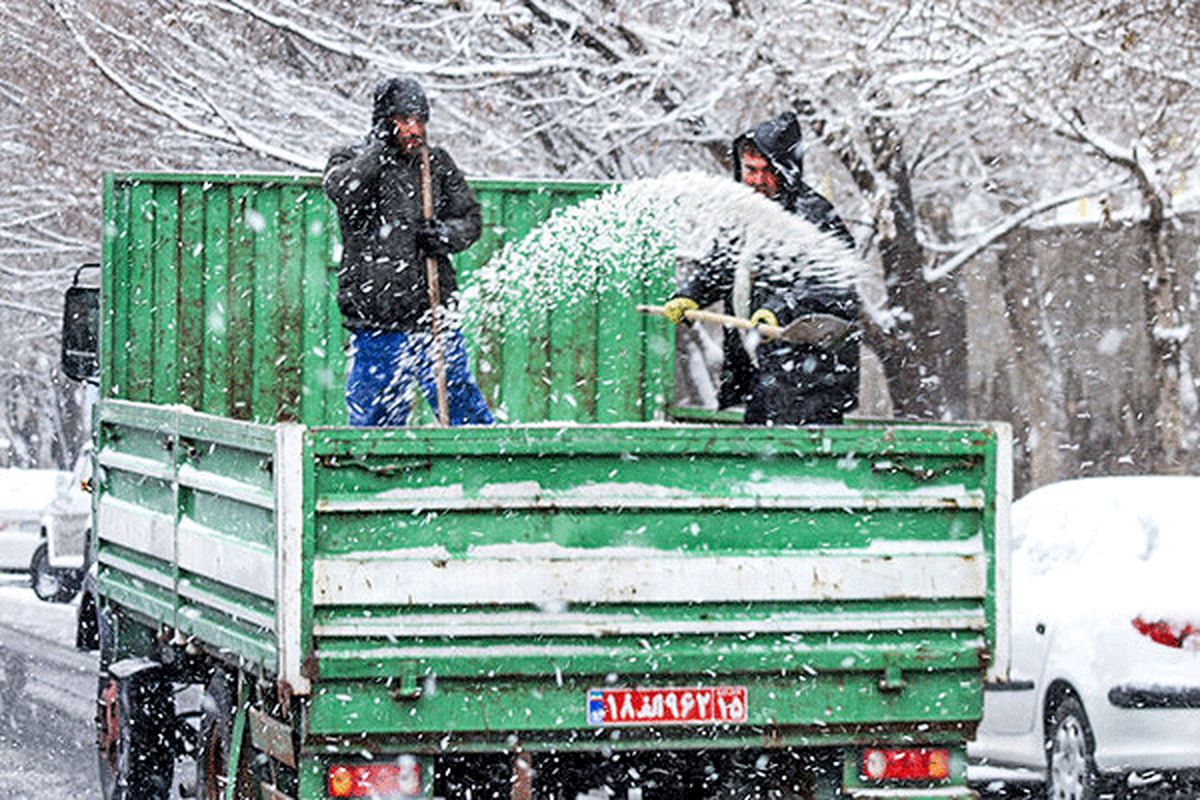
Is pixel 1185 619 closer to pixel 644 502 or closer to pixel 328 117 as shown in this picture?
pixel 644 502

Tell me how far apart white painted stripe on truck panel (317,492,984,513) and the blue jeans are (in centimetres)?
215

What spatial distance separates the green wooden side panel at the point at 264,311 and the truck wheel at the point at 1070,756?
7.08ft

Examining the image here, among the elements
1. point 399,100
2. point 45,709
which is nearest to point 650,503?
point 399,100

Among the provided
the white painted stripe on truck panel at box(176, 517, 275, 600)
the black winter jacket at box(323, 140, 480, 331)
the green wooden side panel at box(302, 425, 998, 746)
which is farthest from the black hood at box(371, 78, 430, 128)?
the green wooden side panel at box(302, 425, 998, 746)

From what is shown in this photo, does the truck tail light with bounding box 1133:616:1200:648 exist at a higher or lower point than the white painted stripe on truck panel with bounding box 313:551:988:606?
lower

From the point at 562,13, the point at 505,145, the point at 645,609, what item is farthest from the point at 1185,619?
the point at 505,145

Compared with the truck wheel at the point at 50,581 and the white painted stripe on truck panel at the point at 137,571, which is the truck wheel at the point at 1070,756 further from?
the truck wheel at the point at 50,581

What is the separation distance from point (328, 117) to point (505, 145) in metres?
1.28

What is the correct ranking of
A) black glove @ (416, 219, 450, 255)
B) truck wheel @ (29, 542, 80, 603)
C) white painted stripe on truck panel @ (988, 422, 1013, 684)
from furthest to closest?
truck wheel @ (29, 542, 80, 603)
black glove @ (416, 219, 450, 255)
white painted stripe on truck panel @ (988, 422, 1013, 684)

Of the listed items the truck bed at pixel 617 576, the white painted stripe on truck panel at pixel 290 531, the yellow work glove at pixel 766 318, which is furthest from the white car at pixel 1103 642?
Result: the white painted stripe on truck panel at pixel 290 531

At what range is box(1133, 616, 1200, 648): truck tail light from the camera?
10414 millimetres

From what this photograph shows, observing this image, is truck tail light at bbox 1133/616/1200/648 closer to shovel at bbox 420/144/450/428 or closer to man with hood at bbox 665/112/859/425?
man with hood at bbox 665/112/859/425

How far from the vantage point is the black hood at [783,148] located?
31.0 feet

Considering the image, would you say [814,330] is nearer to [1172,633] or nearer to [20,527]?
[1172,633]
